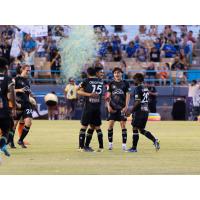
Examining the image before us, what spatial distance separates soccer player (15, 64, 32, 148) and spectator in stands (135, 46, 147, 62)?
20.0 metres

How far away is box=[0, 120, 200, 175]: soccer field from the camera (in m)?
13.5

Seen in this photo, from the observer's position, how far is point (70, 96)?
3738 centimetres

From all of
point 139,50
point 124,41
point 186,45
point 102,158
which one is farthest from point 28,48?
point 102,158

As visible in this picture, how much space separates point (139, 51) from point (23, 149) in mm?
20313

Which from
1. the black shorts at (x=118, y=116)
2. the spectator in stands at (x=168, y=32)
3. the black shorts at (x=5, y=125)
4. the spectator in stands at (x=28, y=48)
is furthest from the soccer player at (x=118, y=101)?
the spectator in stands at (x=28, y=48)

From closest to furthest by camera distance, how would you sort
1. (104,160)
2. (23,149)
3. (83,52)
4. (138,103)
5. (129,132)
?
(104,160), (138,103), (23,149), (129,132), (83,52)

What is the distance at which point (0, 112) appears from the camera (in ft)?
46.2

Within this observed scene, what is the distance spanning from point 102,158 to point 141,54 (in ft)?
74.1

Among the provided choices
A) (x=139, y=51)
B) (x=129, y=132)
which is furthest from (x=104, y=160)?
(x=139, y=51)

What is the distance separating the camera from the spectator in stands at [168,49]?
38.1 meters

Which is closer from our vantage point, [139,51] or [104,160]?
[104,160]

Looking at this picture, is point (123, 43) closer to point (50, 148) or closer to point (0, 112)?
point (50, 148)

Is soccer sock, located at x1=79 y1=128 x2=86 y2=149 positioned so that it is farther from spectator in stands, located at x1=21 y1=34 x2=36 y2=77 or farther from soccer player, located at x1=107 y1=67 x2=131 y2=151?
spectator in stands, located at x1=21 y1=34 x2=36 y2=77

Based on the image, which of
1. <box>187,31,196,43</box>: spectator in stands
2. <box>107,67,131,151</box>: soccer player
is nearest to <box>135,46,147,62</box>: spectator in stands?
<box>187,31,196,43</box>: spectator in stands
